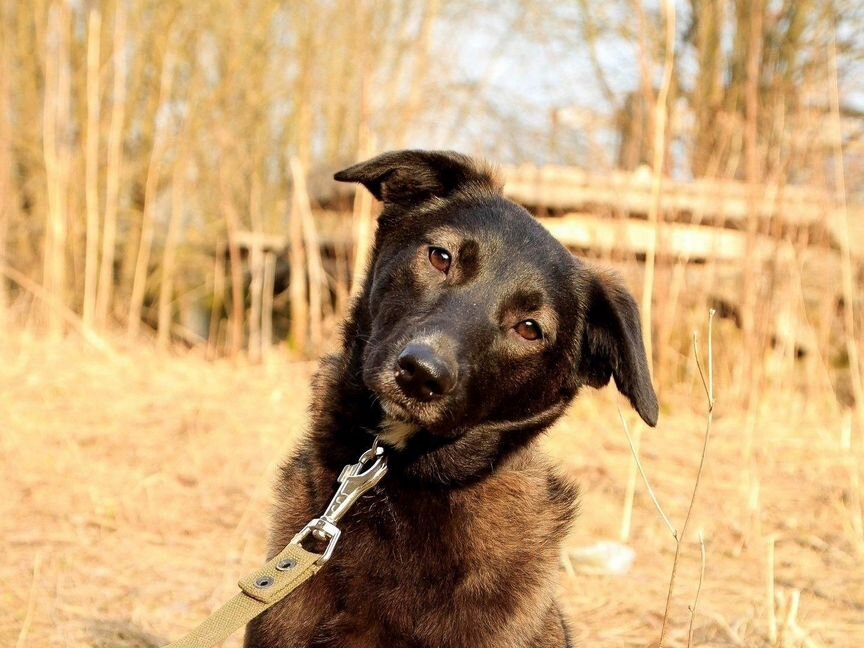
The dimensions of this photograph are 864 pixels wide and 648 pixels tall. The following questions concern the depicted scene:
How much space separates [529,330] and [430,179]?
64 centimetres

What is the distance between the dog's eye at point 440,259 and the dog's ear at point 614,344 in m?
0.48

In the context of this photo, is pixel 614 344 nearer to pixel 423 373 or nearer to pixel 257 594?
pixel 423 373

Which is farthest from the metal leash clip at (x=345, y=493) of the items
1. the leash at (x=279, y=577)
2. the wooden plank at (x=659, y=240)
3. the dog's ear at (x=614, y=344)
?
the wooden plank at (x=659, y=240)

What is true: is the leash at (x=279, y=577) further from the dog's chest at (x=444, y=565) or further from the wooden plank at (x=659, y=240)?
the wooden plank at (x=659, y=240)

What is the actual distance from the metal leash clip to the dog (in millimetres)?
72

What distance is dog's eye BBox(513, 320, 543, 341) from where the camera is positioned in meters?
2.63

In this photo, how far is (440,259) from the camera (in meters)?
2.64

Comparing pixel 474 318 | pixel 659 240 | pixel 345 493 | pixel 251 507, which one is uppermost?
pixel 659 240

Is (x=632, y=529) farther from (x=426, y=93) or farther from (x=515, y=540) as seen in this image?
(x=426, y=93)

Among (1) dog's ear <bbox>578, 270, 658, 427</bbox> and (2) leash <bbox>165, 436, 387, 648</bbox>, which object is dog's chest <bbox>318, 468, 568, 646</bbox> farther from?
(1) dog's ear <bbox>578, 270, 658, 427</bbox>

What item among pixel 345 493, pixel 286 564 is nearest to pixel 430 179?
pixel 345 493

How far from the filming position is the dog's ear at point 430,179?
2881 millimetres

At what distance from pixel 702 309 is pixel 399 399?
20.3 ft

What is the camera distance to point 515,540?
2555mm
